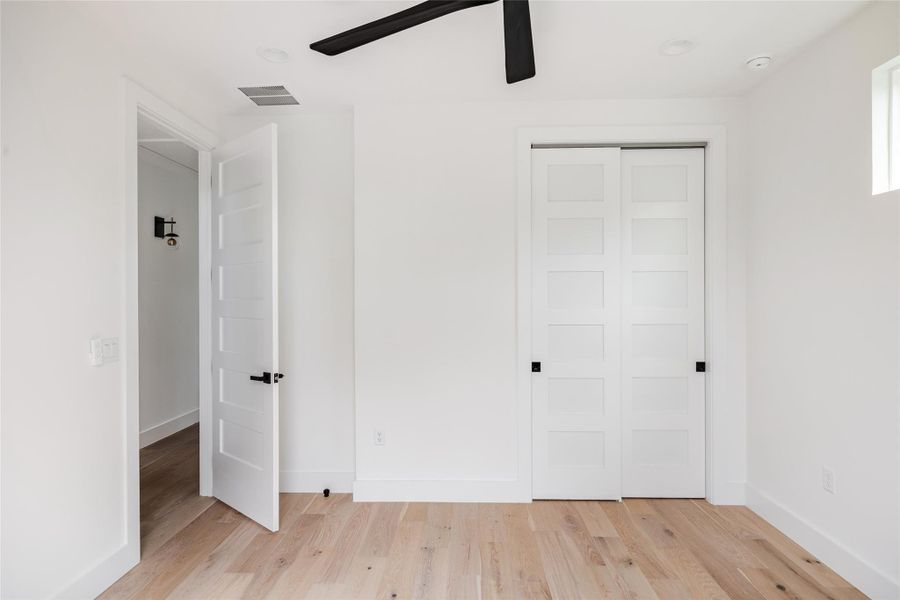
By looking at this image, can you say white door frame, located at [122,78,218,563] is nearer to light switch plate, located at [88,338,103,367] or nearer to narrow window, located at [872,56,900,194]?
light switch plate, located at [88,338,103,367]

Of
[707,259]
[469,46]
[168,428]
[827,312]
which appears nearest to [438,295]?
[469,46]

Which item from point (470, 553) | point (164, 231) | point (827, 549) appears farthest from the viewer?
point (164, 231)

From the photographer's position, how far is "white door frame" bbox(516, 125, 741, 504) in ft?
8.77

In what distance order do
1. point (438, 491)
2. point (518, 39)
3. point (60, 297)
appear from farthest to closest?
point (438, 491) < point (60, 297) < point (518, 39)

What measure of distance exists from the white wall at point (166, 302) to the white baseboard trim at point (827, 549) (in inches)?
184

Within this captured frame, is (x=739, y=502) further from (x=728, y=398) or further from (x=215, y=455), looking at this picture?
(x=215, y=455)

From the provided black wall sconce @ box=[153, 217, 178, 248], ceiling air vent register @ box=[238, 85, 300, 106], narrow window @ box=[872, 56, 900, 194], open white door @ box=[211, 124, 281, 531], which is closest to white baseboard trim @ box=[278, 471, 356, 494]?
open white door @ box=[211, 124, 281, 531]

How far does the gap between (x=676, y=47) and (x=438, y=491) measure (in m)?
2.82

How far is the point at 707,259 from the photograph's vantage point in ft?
8.87

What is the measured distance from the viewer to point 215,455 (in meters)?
2.75

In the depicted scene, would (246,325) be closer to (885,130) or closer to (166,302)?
(166,302)

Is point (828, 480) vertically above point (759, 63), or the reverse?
point (759, 63)

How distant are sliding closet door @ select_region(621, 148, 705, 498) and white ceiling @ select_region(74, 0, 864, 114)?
0.55 metres

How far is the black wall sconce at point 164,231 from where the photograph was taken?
3.86m
